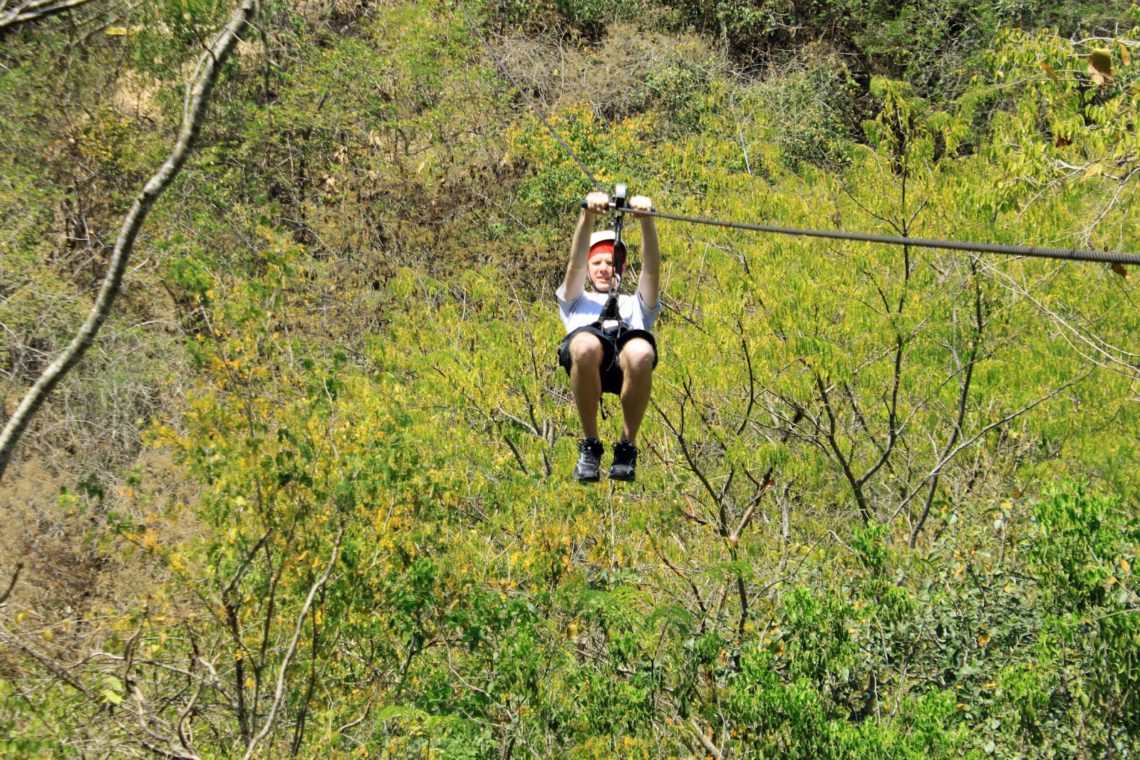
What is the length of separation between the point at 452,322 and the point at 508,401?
122 centimetres

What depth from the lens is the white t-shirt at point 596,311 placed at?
4.96 meters

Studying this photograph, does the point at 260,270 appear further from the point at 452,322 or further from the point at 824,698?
the point at 824,698

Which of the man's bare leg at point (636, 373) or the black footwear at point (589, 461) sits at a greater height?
the man's bare leg at point (636, 373)

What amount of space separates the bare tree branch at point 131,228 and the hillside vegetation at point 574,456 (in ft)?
0.44

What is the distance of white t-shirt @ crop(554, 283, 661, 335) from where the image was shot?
195 inches

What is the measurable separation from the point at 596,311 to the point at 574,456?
15.5 ft

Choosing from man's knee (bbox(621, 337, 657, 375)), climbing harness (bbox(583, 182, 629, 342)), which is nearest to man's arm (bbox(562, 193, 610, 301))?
climbing harness (bbox(583, 182, 629, 342))

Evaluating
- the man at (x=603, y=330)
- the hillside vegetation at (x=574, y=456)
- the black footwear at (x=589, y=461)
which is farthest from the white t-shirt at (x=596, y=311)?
the hillside vegetation at (x=574, y=456)

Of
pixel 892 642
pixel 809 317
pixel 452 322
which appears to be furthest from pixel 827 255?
pixel 452 322

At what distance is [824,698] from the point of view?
7.23 meters

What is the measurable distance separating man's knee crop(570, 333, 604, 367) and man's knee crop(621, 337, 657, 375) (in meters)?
0.11

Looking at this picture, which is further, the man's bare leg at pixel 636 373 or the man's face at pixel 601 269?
the man's face at pixel 601 269

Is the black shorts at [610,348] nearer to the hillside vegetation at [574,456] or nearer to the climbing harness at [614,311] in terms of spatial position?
the climbing harness at [614,311]

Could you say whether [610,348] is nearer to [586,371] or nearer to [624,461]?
[586,371]
